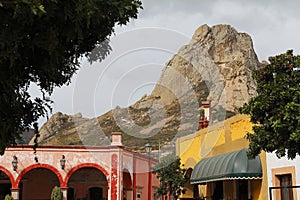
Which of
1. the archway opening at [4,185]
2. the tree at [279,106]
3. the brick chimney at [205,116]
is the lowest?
the archway opening at [4,185]

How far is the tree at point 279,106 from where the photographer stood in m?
8.92

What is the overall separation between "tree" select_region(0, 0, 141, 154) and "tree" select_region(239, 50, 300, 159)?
4.09 meters

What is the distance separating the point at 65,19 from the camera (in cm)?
506

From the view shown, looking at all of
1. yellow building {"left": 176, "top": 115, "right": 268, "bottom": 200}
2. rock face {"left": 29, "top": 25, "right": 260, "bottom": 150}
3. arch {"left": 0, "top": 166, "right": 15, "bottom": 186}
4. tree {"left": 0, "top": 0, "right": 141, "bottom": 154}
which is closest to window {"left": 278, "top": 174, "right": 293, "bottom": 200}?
yellow building {"left": 176, "top": 115, "right": 268, "bottom": 200}

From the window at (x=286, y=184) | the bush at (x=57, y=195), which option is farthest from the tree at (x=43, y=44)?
the bush at (x=57, y=195)

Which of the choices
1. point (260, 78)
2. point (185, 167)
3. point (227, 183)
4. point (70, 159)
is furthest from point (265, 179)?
point (70, 159)

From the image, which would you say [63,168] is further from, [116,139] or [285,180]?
[285,180]

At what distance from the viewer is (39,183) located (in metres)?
27.8

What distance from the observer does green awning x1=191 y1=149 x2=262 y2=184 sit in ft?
45.1

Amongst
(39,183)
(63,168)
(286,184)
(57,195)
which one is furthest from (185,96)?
(286,184)

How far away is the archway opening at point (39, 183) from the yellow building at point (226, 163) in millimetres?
10267

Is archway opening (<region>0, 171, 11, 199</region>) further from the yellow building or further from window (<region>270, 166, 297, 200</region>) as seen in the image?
window (<region>270, 166, 297, 200</region>)

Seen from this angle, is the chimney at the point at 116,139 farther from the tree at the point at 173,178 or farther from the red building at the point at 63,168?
the tree at the point at 173,178

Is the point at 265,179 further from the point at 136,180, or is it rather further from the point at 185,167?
the point at 136,180
